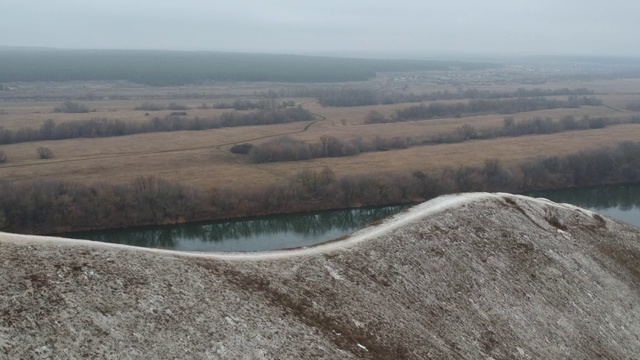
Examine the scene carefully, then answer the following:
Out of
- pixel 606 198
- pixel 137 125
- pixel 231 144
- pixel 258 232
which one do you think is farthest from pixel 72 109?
pixel 606 198

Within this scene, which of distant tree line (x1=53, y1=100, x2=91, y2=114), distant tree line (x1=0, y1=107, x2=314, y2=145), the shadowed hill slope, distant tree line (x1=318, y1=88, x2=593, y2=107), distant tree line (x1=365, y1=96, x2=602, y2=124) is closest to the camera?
the shadowed hill slope

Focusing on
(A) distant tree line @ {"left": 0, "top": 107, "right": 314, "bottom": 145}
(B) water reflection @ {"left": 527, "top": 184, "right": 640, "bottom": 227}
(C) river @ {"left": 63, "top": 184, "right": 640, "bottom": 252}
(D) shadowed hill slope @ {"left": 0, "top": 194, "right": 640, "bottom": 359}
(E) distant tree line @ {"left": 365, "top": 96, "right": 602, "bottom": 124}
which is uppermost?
(D) shadowed hill slope @ {"left": 0, "top": 194, "right": 640, "bottom": 359}

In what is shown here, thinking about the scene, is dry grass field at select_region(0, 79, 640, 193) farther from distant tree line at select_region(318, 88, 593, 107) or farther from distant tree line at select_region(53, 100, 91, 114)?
distant tree line at select_region(318, 88, 593, 107)

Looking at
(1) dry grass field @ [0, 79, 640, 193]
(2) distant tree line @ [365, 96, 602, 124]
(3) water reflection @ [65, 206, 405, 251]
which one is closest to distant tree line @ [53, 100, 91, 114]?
(1) dry grass field @ [0, 79, 640, 193]

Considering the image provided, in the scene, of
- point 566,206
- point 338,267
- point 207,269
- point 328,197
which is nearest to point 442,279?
point 338,267

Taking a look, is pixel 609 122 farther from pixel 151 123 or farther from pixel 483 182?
pixel 151 123

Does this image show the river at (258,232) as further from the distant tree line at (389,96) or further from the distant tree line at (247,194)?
the distant tree line at (389,96)

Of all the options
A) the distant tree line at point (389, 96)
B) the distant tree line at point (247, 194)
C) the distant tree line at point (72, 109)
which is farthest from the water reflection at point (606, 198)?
the distant tree line at point (72, 109)
